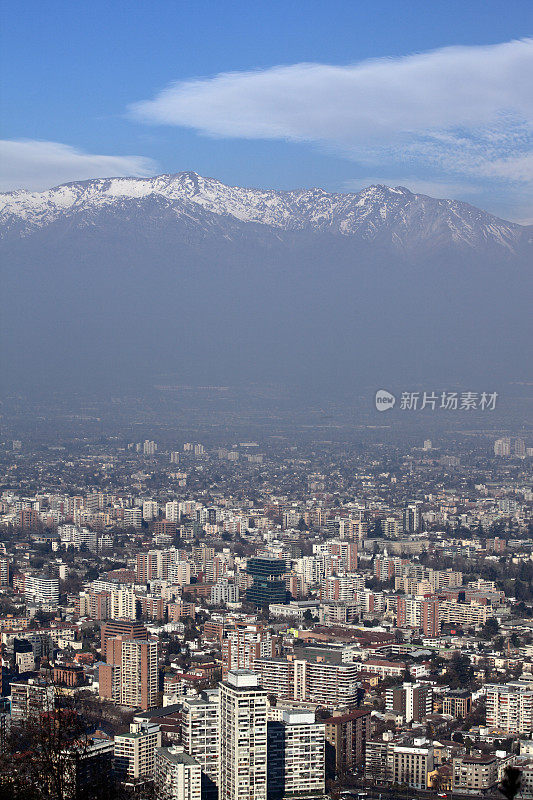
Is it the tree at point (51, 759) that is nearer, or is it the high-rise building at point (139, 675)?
the tree at point (51, 759)

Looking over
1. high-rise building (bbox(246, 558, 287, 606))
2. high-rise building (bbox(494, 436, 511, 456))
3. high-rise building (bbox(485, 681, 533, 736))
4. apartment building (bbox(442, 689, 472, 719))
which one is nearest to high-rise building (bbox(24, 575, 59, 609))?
high-rise building (bbox(246, 558, 287, 606))

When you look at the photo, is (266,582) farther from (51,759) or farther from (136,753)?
(51,759)

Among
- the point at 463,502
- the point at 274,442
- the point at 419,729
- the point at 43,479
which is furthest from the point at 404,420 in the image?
the point at 419,729

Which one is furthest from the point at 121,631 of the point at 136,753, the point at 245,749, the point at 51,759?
the point at 51,759

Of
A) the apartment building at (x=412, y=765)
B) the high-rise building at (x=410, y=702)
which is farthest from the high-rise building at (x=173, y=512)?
the apartment building at (x=412, y=765)

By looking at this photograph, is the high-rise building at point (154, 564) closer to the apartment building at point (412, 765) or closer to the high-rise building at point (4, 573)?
the high-rise building at point (4, 573)

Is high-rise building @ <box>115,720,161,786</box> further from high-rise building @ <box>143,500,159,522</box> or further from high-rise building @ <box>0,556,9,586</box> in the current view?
high-rise building @ <box>143,500,159,522</box>
